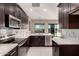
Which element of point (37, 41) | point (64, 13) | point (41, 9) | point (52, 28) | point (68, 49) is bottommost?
point (37, 41)

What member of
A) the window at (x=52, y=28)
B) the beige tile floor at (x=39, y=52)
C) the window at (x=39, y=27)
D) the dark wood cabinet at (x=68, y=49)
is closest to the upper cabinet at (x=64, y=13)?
the dark wood cabinet at (x=68, y=49)

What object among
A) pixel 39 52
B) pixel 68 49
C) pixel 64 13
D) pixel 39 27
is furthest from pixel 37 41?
pixel 68 49

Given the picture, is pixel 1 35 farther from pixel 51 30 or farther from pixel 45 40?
pixel 51 30

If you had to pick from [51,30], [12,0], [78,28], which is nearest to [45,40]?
[51,30]

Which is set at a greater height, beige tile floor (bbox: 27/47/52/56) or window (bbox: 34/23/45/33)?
window (bbox: 34/23/45/33)

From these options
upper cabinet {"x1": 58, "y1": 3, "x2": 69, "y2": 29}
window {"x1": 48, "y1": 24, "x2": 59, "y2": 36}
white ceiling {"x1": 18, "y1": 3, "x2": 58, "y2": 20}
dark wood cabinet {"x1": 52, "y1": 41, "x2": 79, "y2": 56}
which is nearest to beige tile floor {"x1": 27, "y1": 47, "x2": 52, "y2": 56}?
upper cabinet {"x1": 58, "y1": 3, "x2": 69, "y2": 29}

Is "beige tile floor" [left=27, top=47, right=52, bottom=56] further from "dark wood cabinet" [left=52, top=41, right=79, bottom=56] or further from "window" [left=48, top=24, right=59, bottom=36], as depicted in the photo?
"window" [left=48, top=24, right=59, bottom=36]

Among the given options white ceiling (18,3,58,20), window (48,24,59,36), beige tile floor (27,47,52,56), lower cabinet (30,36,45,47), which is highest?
white ceiling (18,3,58,20)

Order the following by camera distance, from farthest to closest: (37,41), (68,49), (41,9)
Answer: (37,41) → (41,9) → (68,49)

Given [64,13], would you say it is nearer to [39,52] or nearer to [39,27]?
[39,52]

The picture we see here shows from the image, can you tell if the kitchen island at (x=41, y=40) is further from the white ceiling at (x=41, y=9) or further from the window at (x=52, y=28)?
the window at (x=52, y=28)

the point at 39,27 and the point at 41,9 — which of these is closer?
the point at 41,9

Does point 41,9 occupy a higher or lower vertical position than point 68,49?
higher

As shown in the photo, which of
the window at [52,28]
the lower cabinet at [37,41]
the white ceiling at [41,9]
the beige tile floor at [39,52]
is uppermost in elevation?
the white ceiling at [41,9]
